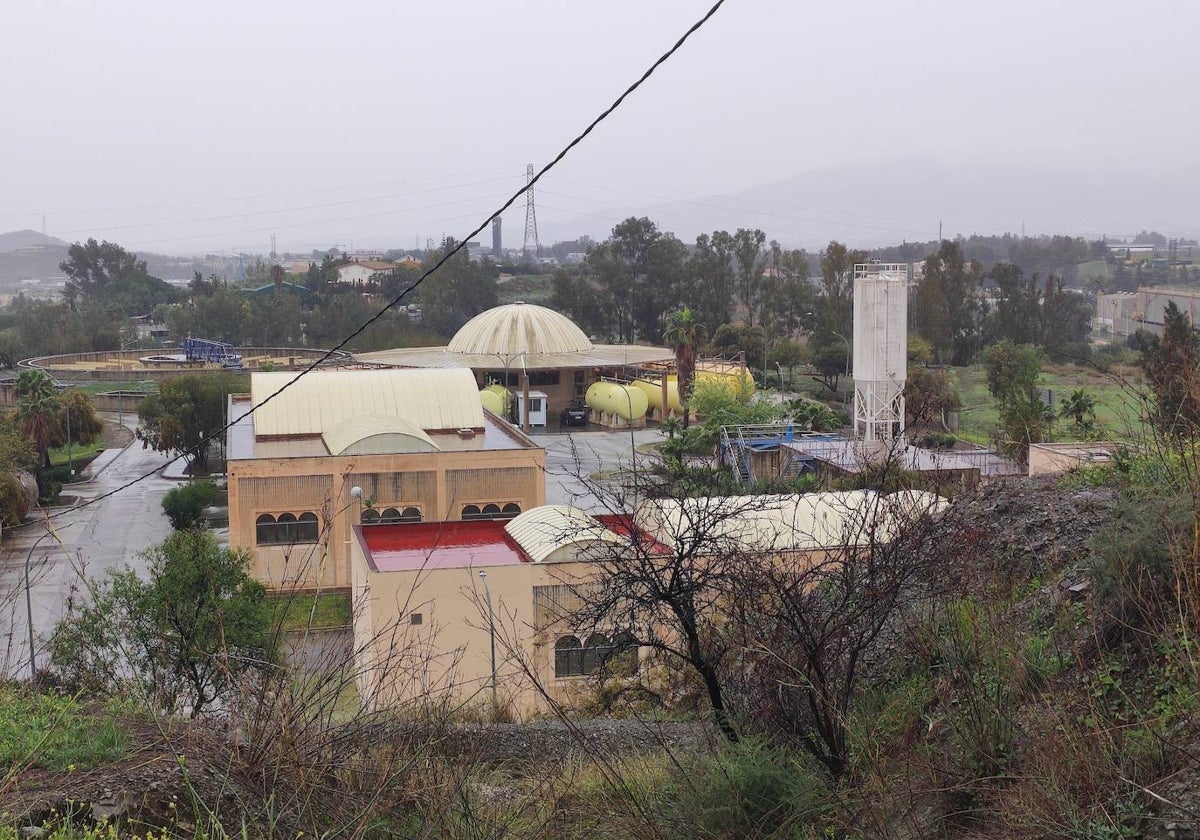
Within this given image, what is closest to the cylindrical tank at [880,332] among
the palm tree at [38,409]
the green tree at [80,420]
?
the palm tree at [38,409]

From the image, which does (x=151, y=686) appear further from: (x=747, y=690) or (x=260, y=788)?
(x=747, y=690)

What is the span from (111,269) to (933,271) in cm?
7523

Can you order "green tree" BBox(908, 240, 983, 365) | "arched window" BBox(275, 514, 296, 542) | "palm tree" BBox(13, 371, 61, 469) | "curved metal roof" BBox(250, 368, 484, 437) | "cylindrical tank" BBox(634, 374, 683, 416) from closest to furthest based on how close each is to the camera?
1. "arched window" BBox(275, 514, 296, 542)
2. "curved metal roof" BBox(250, 368, 484, 437)
3. "palm tree" BBox(13, 371, 61, 469)
4. "cylindrical tank" BBox(634, 374, 683, 416)
5. "green tree" BBox(908, 240, 983, 365)

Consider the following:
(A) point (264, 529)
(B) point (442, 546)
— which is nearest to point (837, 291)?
(A) point (264, 529)

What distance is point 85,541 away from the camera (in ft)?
92.6

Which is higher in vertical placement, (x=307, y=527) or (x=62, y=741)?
(x=62, y=741)

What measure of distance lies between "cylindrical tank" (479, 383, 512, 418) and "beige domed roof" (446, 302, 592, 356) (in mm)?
4782

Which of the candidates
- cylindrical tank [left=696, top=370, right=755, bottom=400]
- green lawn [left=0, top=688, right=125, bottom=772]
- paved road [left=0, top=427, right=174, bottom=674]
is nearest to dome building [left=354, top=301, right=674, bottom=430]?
cylindrical tank [left=696, top=370, right=755, bottom=400]

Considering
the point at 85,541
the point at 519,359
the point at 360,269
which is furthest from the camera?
the point at 360,269

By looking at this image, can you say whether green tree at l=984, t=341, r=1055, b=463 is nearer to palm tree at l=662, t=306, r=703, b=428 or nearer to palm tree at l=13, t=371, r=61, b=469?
palm tree at l=662, t=306, r=703, b=428

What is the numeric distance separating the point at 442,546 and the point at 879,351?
16.3 m

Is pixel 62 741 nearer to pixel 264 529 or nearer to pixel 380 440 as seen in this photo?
pixel 264 529

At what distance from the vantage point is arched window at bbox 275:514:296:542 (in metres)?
23.8

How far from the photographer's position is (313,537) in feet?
80.4
